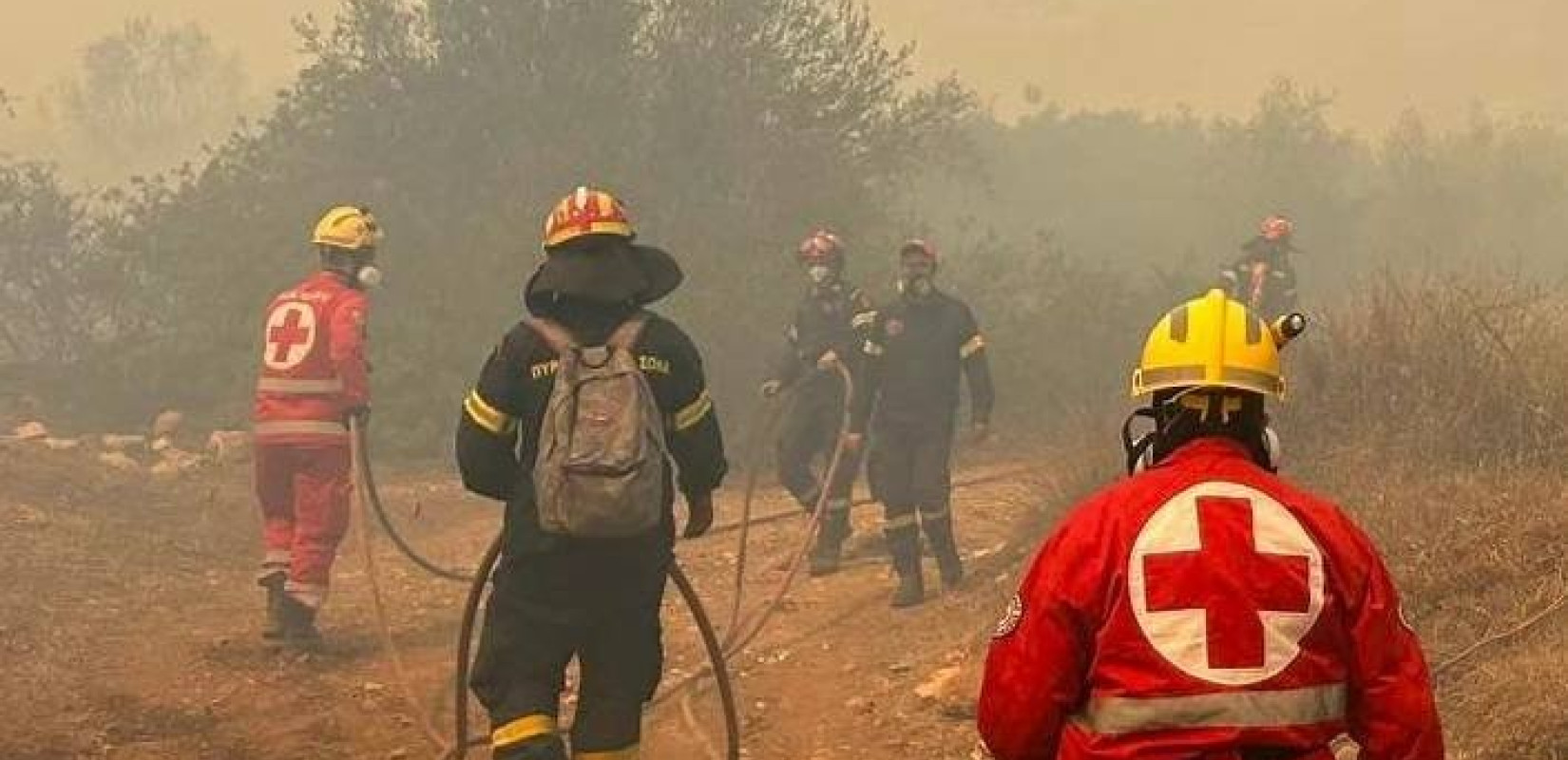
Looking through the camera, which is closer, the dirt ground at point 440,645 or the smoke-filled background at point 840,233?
the dirt ground at point 440,645

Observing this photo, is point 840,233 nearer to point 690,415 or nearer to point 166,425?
point 166,425

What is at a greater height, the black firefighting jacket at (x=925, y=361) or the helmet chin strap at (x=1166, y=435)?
the helmet chin strap at (x=1166, y=435)

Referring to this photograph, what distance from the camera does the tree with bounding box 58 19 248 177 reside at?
128ft

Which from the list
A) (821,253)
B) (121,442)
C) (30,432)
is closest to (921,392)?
(821,253)

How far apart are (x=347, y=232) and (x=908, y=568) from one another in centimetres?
347

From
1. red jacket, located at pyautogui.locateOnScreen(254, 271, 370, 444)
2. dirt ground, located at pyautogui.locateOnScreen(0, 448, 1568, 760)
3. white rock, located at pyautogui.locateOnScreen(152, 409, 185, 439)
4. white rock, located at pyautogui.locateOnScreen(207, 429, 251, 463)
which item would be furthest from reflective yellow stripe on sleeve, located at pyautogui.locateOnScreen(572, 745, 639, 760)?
white rock, located at pyautogui.locateOnScreen(152, 409, 185, 439)

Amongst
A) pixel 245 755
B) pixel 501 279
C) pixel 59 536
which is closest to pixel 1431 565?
pixel 245 755

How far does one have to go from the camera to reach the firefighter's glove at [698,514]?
4.74 metres

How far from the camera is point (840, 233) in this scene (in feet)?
50.3

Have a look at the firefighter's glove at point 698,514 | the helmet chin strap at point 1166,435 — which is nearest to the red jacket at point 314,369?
the firefighter's glove at point 698,514

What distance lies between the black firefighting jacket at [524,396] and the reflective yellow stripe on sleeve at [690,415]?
0.05m

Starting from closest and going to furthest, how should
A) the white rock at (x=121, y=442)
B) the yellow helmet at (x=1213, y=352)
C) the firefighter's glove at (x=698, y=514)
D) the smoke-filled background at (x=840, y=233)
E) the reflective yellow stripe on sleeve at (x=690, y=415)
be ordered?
the yellow helmet at (x=1213, y=352) < the reflective yellow stripe on sleeve at (x=690, y=415) < the firefighter's glove at (x=698, y=514) < the smoke-filled background at (x=840, y=233) < the white rock at (x=121, y=442)

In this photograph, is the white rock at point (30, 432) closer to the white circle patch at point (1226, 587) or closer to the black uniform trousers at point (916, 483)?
the black uniform trousers at point (916, 483)

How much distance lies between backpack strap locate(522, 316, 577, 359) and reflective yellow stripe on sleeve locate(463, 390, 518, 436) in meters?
0.25
